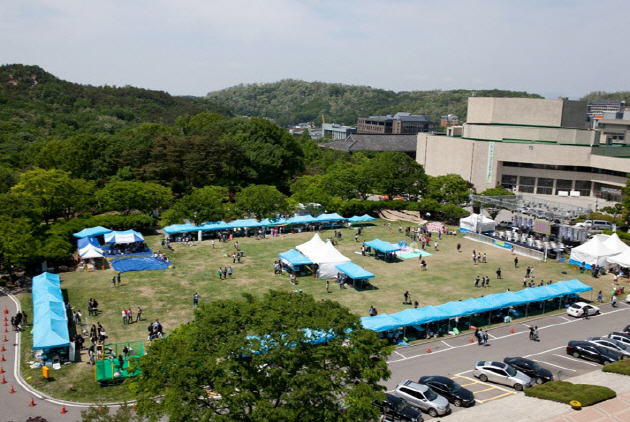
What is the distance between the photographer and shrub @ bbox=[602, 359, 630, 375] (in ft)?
80.8

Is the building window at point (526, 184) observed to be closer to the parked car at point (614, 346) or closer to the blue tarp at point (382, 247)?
the blue tarp at point (382, 247)

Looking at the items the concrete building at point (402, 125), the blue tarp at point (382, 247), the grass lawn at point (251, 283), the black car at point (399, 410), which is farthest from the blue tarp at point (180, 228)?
the concrete building at point (402, 125)

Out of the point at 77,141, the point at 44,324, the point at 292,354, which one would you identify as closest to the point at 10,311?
the point at 44,324

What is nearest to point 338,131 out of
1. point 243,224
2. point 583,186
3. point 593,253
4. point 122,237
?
point 583,186

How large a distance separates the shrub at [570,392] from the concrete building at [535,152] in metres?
50.0

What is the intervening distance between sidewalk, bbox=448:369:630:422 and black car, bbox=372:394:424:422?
58.9 inches

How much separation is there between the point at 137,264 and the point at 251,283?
1012cm

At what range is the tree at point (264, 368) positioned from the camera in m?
15.2

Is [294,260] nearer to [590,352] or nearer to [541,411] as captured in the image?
[590,352]

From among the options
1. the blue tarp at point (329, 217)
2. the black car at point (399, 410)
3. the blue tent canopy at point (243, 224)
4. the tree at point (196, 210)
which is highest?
the tree at point (196, 210)

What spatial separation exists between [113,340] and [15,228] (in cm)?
1436

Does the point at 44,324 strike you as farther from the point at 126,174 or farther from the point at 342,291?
the point at 126,174

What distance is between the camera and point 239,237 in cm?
5197

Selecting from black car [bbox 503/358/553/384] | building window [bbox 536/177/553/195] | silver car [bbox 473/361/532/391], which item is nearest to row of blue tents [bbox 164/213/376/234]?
building window [bbox 536/177/553/195]
